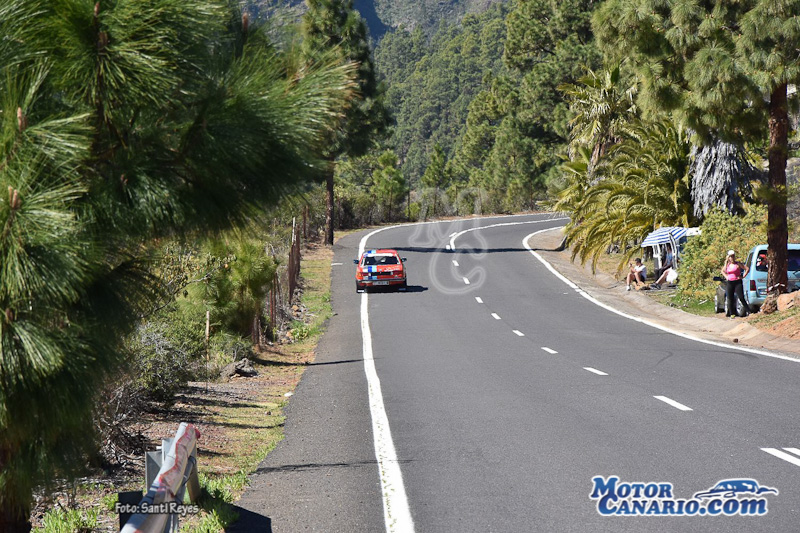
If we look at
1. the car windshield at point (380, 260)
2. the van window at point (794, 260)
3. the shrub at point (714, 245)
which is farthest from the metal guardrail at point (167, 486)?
the car windshield at point (380, 260)

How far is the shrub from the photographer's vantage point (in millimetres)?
28000

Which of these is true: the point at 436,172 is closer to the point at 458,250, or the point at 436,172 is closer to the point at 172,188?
the point at 458,250

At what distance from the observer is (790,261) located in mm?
23688

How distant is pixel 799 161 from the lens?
43812mm

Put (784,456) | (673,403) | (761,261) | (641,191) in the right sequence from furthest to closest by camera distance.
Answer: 1. (641,191)
2. (761,261)
3. (673,403)
4. (784,456)

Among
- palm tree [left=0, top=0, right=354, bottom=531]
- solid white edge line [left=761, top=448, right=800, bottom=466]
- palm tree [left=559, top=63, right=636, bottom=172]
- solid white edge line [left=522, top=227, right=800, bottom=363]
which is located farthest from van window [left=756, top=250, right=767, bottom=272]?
palm tree [left=0, top=0, right=354, bottom=531]

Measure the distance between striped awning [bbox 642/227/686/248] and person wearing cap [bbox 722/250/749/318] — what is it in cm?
815

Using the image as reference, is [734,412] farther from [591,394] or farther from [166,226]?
[166,226]

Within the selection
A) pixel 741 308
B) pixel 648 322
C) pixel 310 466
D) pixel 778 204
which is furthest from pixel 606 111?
pixel 310 466

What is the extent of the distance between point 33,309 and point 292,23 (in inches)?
90.6

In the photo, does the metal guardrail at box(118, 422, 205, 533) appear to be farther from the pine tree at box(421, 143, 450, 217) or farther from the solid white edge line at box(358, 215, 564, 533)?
the pine tree at box(421, 143, 450, 217)

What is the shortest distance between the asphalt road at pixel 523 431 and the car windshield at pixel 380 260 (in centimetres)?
1142

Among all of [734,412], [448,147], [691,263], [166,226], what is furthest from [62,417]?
[448,147]

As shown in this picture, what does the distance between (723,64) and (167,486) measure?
18.4 m
